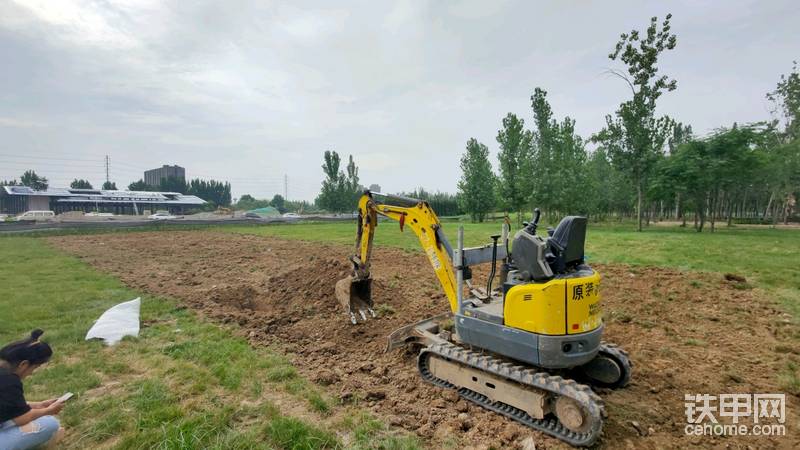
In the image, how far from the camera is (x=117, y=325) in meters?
6.81

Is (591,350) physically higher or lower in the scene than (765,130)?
lower

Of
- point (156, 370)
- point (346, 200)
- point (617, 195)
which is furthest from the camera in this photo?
point (346, 200)

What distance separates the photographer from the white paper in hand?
6.54 meters

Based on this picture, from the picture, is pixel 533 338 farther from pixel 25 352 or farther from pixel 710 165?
pixel 710 165

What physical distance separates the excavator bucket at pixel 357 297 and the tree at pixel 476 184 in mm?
41608

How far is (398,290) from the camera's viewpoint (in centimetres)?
970

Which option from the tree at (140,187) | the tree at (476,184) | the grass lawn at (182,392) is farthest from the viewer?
the tree at (140,187)

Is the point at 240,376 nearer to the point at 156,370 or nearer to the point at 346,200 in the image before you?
the point at 156,370

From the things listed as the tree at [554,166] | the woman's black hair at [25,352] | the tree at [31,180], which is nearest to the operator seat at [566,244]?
the woman's black hair at [25,352]

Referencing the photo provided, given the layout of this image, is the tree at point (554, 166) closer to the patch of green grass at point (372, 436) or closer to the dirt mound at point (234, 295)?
the dirt mound at point (234, 295)

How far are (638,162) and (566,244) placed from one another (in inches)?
1075

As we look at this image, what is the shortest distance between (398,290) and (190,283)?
6.39 meters

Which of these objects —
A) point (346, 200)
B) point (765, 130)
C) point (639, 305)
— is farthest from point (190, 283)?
point (346, 200)

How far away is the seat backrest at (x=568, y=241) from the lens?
14.1 feet
